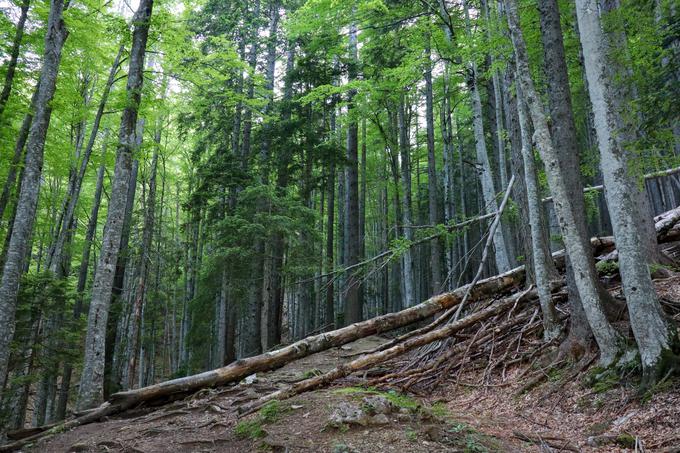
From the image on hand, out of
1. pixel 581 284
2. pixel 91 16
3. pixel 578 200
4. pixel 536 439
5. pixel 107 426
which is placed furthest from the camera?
pixel 91 16

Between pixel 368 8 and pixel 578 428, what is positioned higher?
pixel 368 8

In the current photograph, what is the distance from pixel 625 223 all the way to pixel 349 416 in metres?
3.73

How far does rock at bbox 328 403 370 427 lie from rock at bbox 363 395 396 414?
0.36 ft

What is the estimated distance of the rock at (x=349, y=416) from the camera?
14.2 ft

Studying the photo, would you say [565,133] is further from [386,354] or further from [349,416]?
[349,416]

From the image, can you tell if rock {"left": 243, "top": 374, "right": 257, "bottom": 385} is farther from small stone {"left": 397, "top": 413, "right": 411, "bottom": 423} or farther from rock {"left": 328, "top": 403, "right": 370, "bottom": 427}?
small stone {"left": 397, "top": 413, "right": 411, "bottom": 423}

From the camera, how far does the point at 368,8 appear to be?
12.0 metres

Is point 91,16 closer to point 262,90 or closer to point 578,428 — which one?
point 262,90

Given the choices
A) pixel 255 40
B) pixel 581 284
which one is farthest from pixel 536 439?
pixel 255 40

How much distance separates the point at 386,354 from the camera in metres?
6.87

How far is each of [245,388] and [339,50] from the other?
37.5 ft

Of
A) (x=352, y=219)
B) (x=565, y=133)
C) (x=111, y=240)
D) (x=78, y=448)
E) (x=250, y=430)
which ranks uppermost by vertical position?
(x=352, y=219)

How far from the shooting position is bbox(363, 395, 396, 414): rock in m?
4.50

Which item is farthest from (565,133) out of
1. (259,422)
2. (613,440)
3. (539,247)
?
(259,422)
